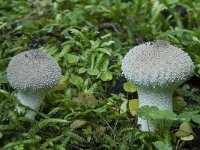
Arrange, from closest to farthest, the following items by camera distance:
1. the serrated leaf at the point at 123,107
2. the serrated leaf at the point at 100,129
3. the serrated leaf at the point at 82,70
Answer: the serrated leaf at the point at 100,129
the serrated leaf at the point at 123,107
the serrated leaf at the point at 82,70

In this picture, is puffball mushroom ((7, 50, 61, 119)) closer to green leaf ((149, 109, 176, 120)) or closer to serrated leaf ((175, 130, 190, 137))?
green leaf ((149, 109, 176, 120))

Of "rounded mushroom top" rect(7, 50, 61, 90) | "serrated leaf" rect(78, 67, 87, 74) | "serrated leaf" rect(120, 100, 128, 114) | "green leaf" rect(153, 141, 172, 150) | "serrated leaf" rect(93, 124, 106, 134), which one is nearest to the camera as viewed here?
"green leaf" rect(153, 141, 172, 150)

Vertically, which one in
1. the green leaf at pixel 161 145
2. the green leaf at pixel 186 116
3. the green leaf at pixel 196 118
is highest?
the green leaf at pixel 186 116

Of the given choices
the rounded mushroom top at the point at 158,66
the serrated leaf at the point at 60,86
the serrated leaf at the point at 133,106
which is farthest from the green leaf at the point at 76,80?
the rounded mushroom top at the point at 158,66

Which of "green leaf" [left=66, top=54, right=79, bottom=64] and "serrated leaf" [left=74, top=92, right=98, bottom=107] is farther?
"green leaf" [left=66, top=54, right=79, bottom=64]

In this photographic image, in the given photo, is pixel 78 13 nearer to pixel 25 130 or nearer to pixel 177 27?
pixel 177 27

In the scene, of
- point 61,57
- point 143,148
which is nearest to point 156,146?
point 143,148

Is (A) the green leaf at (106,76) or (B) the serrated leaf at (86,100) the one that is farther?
(A) the green leaf at (106,76)

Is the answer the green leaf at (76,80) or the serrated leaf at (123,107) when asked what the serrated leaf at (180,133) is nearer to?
the serrated leaf at (123,107)

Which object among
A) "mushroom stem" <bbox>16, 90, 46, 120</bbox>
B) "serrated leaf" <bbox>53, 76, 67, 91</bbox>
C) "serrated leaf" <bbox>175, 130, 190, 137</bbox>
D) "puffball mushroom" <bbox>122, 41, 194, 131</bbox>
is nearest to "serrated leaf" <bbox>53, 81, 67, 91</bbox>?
"serrated leaf" <bbox>53, 76, 67, 91</bbox>
